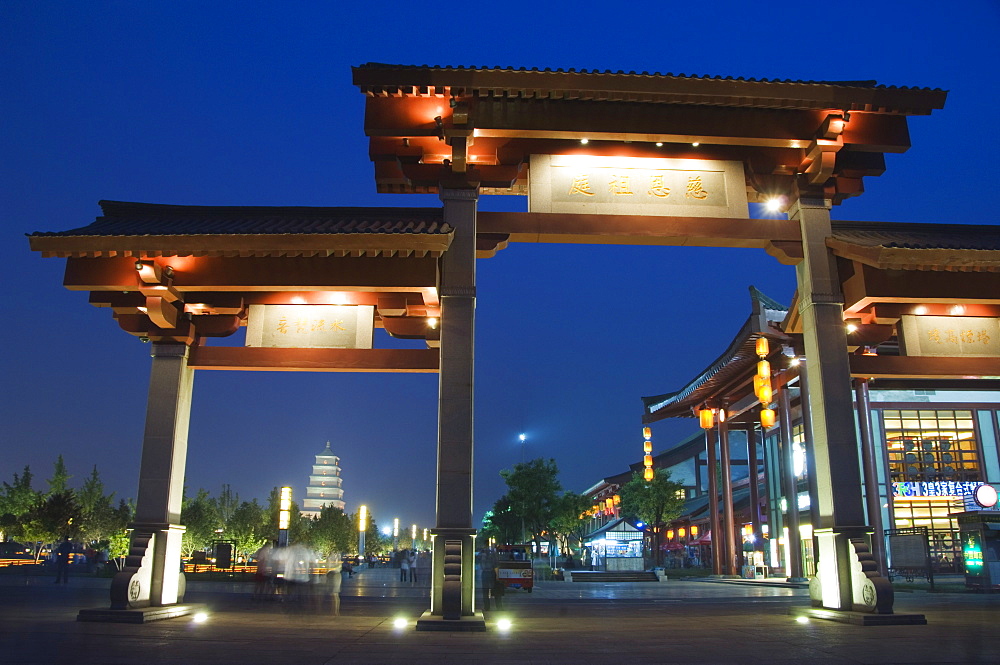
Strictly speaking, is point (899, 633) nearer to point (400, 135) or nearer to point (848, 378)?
point (848, 378)

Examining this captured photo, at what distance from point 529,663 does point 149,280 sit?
8593 mm

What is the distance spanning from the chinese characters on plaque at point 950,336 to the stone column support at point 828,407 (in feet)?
5.37

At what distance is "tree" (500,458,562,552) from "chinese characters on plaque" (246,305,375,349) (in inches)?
1772

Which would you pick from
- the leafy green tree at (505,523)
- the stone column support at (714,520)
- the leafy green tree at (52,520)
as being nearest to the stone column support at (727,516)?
the stone column support at (714,520)

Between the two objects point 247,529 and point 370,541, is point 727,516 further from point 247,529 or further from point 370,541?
point 370,541

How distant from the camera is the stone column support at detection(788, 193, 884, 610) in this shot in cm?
1168

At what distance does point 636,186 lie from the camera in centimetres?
1322

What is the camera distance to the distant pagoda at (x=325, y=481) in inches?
5679

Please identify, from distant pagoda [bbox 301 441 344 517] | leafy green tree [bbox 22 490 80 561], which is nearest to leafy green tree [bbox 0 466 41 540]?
leafy green tree [bbox 22 490 80 561]

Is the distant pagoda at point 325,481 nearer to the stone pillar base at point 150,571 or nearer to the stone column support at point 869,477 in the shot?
the stone column support at point 869,477

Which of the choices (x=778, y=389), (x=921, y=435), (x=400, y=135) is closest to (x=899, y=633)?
(x=400, y=135)

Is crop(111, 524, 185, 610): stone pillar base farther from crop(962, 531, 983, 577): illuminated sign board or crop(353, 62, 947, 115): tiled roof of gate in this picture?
crop(962, 531, 983, 577): illuminated sign board

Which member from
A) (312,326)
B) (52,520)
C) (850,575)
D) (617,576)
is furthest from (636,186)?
(52,520)

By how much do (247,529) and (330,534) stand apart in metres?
11.2
